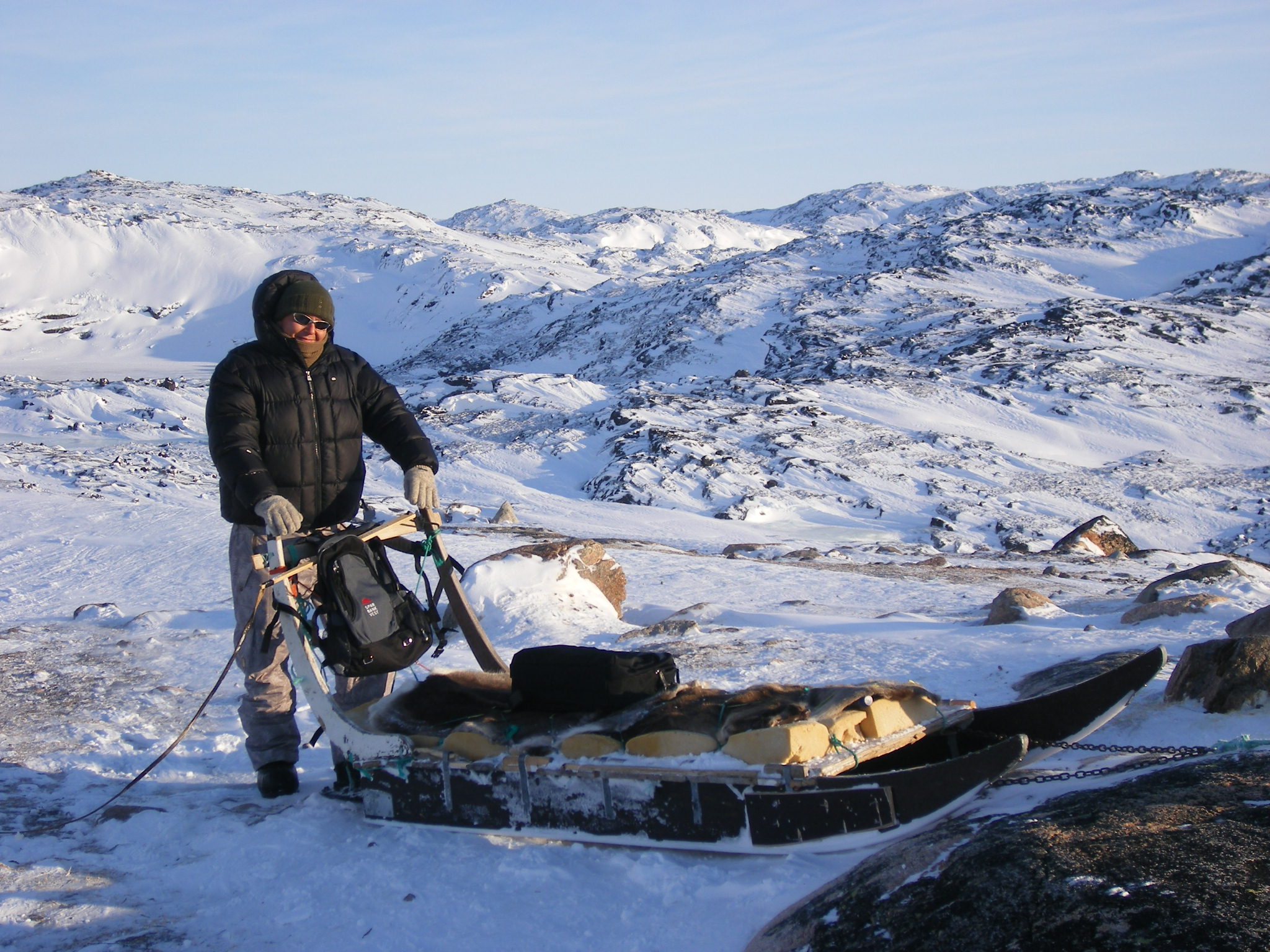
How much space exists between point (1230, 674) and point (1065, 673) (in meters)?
0.82

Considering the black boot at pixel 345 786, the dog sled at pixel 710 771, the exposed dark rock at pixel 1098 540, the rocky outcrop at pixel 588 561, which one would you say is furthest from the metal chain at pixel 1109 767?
the exposed dark rock at pixel 1098 540

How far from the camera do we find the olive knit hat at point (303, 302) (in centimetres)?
363

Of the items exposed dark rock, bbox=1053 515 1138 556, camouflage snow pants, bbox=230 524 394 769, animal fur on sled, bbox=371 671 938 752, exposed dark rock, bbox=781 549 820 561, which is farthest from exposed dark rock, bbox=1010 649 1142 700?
exposed dark rock, bbox=1053 515 1138 556

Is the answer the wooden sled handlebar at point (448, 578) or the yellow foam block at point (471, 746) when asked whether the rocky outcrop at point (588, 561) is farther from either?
the yellow foam block at point (471, 746)

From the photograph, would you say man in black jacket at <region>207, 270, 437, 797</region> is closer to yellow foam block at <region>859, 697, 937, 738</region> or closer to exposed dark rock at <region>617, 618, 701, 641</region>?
yellow foam block at <region>859, 697, 937, 738</region>

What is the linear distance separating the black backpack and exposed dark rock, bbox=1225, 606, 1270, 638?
12.3 ft

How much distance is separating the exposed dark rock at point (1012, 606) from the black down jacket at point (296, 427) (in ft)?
12.8

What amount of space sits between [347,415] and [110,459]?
14863 millimetres

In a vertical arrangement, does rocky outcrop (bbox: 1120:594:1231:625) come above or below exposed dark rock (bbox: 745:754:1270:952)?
below

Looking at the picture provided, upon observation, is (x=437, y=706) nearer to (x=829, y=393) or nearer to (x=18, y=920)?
(x=18, y=920)

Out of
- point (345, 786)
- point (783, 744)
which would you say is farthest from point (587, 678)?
point (345, 786)

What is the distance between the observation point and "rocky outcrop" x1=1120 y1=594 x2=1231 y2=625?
5945 mm

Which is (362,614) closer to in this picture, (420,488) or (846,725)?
(420,488)

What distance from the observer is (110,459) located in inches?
652
